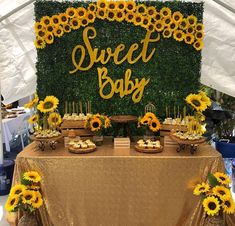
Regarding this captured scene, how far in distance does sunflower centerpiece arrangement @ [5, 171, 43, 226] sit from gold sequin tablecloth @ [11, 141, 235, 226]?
0.12 meters

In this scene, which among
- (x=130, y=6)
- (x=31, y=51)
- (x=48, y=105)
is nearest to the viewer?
(x=48, y=105)

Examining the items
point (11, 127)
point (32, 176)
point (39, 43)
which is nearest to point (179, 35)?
point (39, 43)

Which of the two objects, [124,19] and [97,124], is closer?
[97,124]

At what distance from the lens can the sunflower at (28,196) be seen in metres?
2.72

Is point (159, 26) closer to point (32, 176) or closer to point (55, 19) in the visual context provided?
point (55, 19)

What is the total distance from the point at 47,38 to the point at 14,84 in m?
0.90

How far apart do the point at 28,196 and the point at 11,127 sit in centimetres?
329

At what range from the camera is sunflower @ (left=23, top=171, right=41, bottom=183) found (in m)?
2.78

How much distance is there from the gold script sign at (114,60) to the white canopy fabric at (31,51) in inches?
30.1

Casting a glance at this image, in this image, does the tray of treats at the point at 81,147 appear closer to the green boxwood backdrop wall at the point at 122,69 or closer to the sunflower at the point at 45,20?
the green boxwood backdrop wall at the point at 122,69

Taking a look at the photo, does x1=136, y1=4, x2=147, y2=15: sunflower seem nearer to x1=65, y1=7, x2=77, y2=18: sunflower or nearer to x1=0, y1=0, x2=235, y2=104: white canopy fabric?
x1=65, y1=7, x2=77, y2=18: sunflower

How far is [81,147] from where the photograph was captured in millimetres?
3043

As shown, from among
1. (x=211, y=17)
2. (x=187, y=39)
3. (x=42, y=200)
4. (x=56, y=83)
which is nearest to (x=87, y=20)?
(x=56, y=83)

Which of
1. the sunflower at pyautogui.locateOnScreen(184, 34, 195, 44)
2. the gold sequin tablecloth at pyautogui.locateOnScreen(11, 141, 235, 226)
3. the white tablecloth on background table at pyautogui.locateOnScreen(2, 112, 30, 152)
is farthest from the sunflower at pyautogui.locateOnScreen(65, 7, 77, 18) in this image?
the white tablecloth on background table at pyautogui.locateOnScreen(2, 112, 30, 152)
